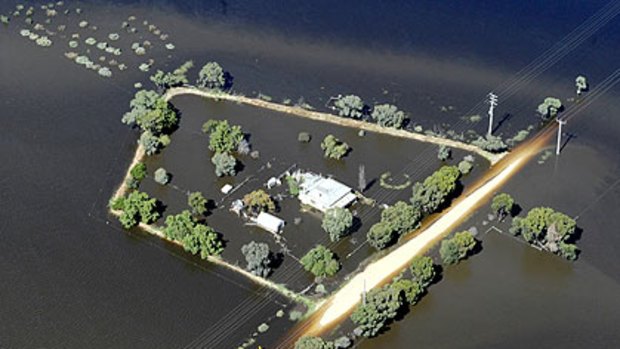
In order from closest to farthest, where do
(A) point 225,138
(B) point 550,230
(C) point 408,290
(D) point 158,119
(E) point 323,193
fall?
(C) point 408,290, (B) point 550,230, (E) point 323,193, (A) point 225,138, (D) point 158,119

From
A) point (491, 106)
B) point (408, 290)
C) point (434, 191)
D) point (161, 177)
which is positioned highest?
point (491, 106)

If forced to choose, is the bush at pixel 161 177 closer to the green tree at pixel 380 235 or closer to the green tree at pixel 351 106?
the green tree at pixel 351 106

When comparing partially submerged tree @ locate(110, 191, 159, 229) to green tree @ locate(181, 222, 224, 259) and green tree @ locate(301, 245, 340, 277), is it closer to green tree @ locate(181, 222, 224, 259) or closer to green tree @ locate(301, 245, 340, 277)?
green tree @ locate(181, 222, 224, 259)

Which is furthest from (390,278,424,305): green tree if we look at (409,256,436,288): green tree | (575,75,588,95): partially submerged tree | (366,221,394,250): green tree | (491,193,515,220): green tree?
(575,75,588,95): partially submerged tree

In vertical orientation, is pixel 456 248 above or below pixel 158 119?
below

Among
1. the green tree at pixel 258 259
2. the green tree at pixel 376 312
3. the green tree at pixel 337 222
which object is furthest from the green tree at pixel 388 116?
the green tree at pixel 376 312

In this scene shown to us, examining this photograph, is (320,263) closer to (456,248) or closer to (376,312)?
(376,312)

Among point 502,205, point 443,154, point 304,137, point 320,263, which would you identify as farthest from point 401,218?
point 304,137
